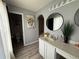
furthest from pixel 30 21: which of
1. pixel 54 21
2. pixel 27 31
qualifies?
pixel 54 21

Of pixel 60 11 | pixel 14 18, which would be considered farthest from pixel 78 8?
pixel 14 18

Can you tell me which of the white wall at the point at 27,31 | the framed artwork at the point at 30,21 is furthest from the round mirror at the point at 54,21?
the white wall at the point at 27,31

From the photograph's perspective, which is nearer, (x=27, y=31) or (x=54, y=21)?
(x=54, y=21)

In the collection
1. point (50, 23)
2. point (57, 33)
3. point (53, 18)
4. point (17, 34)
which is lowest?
point (17, 34)

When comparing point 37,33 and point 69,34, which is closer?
point 69,34

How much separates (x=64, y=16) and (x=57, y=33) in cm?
67

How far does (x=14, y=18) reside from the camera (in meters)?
4.14

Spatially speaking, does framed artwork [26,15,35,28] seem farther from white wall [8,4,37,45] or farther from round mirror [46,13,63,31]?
round mirror [46,13,63,31]

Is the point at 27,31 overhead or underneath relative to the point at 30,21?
underneath

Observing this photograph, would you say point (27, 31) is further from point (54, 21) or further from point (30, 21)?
point (54, 21)

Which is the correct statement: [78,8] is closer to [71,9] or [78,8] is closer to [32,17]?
[71,9]

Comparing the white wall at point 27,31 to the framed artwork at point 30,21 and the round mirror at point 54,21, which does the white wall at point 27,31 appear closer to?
the framed artwork at point 30,21

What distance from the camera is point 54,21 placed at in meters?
2.23

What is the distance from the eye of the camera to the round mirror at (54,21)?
198 cm
